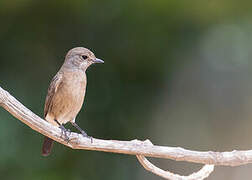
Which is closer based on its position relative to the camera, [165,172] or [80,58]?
[165,172]

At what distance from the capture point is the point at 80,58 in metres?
5.57

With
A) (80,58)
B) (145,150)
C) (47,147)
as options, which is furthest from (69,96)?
(145,150)

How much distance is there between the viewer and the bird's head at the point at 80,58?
5523mm

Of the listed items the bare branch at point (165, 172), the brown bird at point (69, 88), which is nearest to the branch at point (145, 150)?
the bare branch at point (165, 172)

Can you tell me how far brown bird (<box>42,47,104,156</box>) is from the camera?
18.0 feet

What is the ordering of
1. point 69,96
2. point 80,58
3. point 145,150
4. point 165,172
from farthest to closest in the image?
point 80,58, point 69,96, point 165,172, point 145,150

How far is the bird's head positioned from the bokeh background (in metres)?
1.60

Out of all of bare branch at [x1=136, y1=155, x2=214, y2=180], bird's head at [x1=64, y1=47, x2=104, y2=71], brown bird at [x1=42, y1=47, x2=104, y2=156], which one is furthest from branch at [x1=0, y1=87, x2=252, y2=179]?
bird's head at [x1=64, y1=47, x2=104, y2=71]

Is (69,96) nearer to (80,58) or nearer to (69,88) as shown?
(69,88)

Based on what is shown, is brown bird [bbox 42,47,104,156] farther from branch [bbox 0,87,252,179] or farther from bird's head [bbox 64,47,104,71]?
branch [bbox 0,87,252,179]

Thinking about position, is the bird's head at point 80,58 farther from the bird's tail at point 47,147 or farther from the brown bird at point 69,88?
the bird's tail at point 47,147

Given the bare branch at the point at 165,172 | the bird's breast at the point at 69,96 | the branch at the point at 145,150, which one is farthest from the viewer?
the bird's breast at the point at 69,96

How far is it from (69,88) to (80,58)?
34cm

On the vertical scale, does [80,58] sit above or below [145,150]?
above
